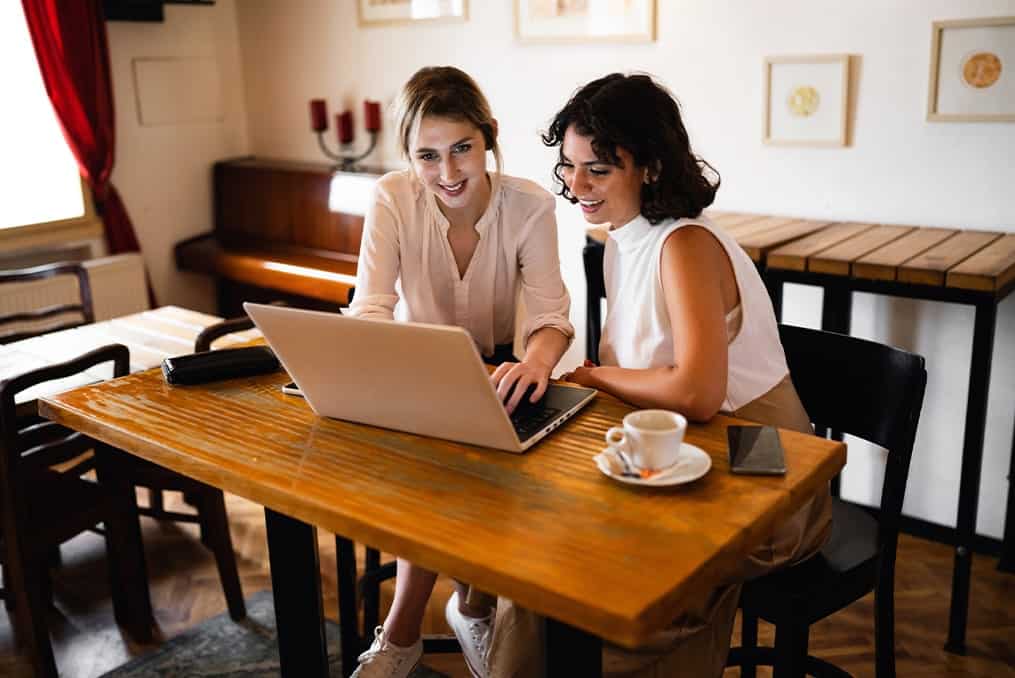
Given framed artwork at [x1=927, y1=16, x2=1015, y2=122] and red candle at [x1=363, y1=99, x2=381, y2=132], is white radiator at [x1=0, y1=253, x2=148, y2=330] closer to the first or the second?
red candle at [x1=363, y1=99, x2=381, y2=132]

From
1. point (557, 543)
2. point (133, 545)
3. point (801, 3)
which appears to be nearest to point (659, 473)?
point (557, 543)

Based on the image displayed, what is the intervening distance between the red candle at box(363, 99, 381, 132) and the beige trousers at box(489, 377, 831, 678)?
9.77ft

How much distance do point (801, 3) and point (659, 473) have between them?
2108 mm

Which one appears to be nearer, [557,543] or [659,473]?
[557,543]

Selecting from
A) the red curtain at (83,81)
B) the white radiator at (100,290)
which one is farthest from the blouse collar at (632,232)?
the red curtain at (83,81)

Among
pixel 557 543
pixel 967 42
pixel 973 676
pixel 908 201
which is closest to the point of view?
pixel 557 543

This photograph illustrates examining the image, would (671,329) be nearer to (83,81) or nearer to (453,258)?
(453,258)

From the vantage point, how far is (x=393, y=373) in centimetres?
136

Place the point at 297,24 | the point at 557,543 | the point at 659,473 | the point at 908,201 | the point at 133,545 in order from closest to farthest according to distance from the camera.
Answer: the point at 557,543 < the point at 659,473 < the point at 133,545 < the point at 908,201 < the point at 297,24

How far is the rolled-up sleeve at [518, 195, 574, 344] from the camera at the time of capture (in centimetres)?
205

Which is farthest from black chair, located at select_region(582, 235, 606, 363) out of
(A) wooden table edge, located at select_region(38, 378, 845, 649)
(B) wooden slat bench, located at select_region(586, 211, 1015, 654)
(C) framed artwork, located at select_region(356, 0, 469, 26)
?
(C) framed artwork, located at select_region(356, 0, 469, 26)

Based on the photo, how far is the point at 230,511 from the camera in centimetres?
324

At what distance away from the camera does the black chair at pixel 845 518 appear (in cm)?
156

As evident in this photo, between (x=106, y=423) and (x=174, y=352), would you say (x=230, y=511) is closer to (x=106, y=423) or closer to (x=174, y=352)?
(x=174, y=352)
